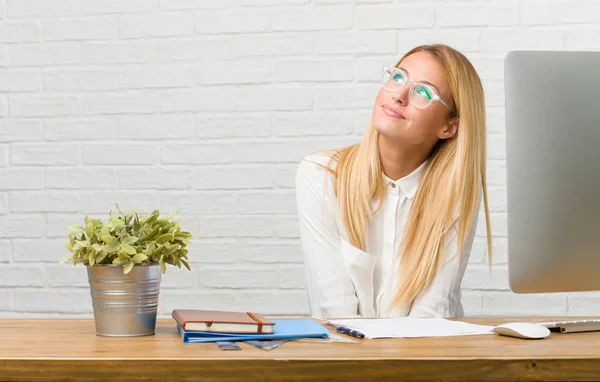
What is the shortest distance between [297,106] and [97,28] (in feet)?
2.54

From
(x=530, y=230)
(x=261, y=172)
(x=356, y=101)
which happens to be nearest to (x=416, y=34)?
(x=356, y=101)

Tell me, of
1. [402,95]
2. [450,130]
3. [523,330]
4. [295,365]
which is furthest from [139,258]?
[450,130]

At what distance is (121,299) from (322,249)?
0.96 m

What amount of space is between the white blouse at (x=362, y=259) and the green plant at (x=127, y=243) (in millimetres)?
846

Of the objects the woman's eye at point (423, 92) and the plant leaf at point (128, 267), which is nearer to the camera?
the plant leaf at point (128, 267)

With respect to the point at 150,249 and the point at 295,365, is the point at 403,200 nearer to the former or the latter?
the point at 150,249

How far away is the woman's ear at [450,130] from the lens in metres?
2.17

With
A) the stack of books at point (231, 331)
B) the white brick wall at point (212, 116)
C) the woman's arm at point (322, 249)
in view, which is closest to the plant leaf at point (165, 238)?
the stack of books at point (231, 331)

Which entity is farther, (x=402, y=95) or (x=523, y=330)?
(x=402, y=95)

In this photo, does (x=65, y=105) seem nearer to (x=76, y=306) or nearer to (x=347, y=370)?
(x=76, y=306)

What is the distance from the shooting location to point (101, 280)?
1.19 m

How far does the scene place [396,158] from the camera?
7.08ft

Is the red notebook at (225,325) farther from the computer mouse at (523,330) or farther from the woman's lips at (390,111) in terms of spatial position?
the woman's lips at (390,111)

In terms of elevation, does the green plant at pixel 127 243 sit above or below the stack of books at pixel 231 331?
above
